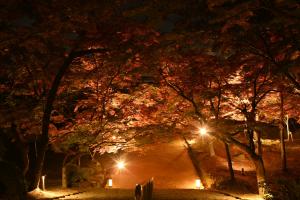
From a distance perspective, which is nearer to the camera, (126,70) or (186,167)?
(126,70)

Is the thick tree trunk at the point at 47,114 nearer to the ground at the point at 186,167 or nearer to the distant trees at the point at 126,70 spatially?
the distant trees at the point at 126,70

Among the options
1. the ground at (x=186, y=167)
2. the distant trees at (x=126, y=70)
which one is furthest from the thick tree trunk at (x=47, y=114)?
the ground at (x=186, y=167)

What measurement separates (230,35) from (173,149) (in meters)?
22.2

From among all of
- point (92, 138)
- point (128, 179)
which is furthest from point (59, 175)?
point (92, 138)

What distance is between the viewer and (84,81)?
17.0 metres

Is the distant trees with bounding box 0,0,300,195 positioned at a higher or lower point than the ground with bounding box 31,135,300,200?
higher

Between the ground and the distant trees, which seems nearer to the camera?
the distant trees

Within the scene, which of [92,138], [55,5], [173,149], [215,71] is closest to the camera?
[55,5]

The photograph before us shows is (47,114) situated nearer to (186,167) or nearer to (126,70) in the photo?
(126,70)

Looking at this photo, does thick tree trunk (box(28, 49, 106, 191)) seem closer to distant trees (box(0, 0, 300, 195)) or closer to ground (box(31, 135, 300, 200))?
distant trees (box(0, 0, 300, 195))

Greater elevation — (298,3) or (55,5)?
(55,5)

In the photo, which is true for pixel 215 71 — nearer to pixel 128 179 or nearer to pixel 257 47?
pixel 257 47

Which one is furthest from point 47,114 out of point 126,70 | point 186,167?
point 186,167

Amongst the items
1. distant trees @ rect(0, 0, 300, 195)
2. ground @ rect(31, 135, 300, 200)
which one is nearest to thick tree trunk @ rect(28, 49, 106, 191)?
distant trees @ rect(0, 0, 300, 195)
